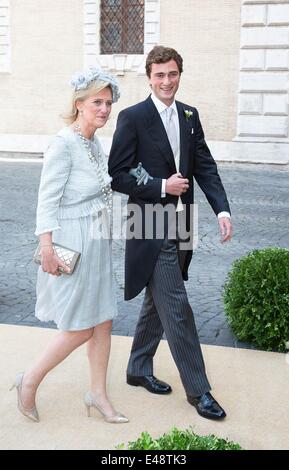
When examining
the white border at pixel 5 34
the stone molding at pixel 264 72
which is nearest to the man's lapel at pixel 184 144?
the stone molding at pixel 264 72

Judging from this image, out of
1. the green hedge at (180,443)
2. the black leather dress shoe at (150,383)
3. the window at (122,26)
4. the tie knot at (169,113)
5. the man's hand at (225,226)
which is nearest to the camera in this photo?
the green hedge at (180,443)

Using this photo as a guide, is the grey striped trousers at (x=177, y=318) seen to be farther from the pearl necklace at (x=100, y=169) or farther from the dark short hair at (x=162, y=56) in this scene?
the dark short hair at (x=162, y=56)

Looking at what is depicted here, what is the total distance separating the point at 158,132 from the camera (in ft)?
12.7

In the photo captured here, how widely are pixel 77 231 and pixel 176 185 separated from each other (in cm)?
59

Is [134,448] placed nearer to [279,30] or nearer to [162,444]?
[162,444]

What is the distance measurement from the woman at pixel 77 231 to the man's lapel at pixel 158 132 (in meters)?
0.28

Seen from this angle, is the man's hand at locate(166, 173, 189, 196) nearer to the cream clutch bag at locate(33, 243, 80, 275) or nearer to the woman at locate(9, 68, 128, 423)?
the woman at locate(9, 68, 128, 423)

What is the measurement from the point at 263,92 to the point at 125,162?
13.7 m

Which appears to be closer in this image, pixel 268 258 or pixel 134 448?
pixel 134 448

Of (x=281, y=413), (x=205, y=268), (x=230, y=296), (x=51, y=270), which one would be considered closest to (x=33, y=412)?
(x=51, y=270)

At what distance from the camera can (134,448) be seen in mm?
2305

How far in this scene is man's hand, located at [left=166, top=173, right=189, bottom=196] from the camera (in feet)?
12.2

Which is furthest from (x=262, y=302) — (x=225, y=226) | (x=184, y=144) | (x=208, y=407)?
(x=184, y=144)

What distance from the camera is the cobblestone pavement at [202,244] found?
225 inches
